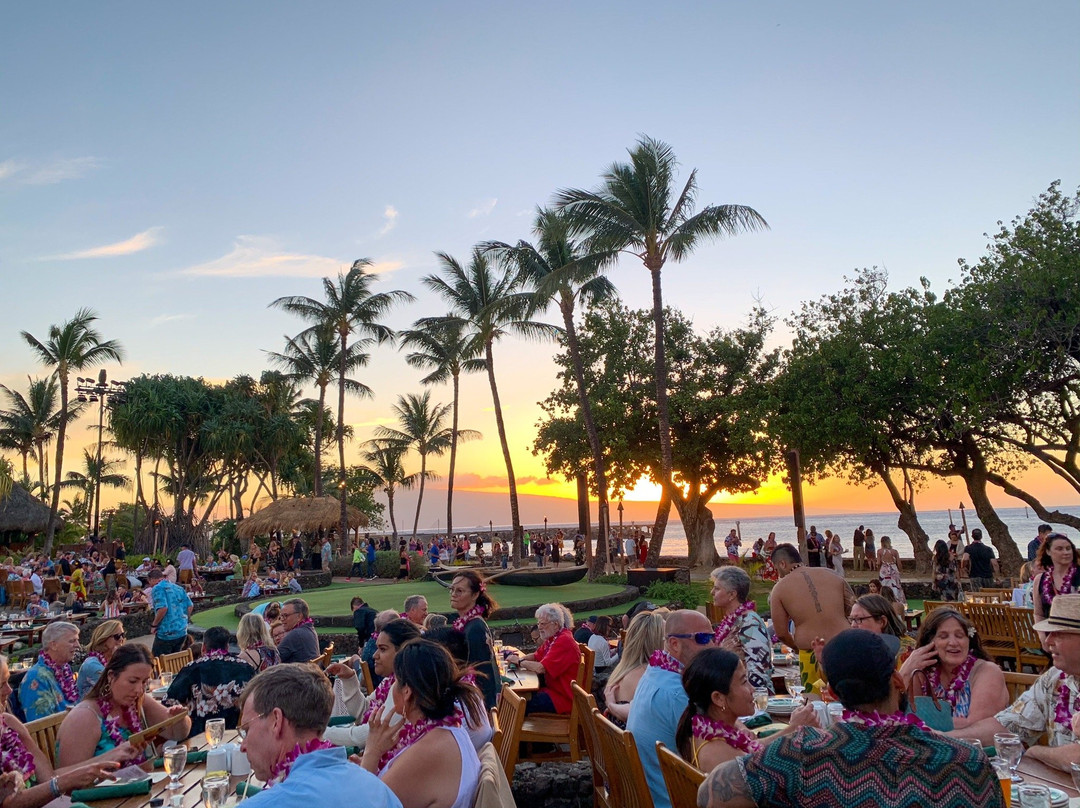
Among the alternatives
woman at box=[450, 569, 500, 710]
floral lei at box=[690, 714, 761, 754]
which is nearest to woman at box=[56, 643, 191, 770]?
woman at box=[450, 569, 500, 710]

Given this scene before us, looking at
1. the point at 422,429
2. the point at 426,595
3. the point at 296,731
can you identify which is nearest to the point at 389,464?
the point at 422,429

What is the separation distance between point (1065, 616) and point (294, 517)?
34757mm

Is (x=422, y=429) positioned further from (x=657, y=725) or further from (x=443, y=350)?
(x=657, y=725)

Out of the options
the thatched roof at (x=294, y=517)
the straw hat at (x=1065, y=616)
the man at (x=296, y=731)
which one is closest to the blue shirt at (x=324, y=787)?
the man at (x=296, y=731)

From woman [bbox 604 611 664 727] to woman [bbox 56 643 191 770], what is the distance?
2774 mm

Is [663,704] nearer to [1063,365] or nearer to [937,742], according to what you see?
[937,742]

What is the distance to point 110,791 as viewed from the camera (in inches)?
145

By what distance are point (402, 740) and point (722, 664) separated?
1.31 meters

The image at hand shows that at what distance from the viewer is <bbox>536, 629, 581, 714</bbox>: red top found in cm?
684

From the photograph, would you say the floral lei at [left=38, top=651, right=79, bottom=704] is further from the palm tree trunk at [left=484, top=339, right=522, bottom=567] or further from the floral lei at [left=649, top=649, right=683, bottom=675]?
the palm tree trunk at [left=484, top=339, right=522, bottom=567]

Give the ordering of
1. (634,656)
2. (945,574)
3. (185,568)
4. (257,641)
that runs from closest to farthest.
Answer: (634,656) < (257,641) < (945,574) < (185,568)

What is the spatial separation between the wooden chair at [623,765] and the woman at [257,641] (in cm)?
333

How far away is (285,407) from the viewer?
48.7 meters

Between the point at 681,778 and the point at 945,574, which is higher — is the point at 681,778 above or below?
above
